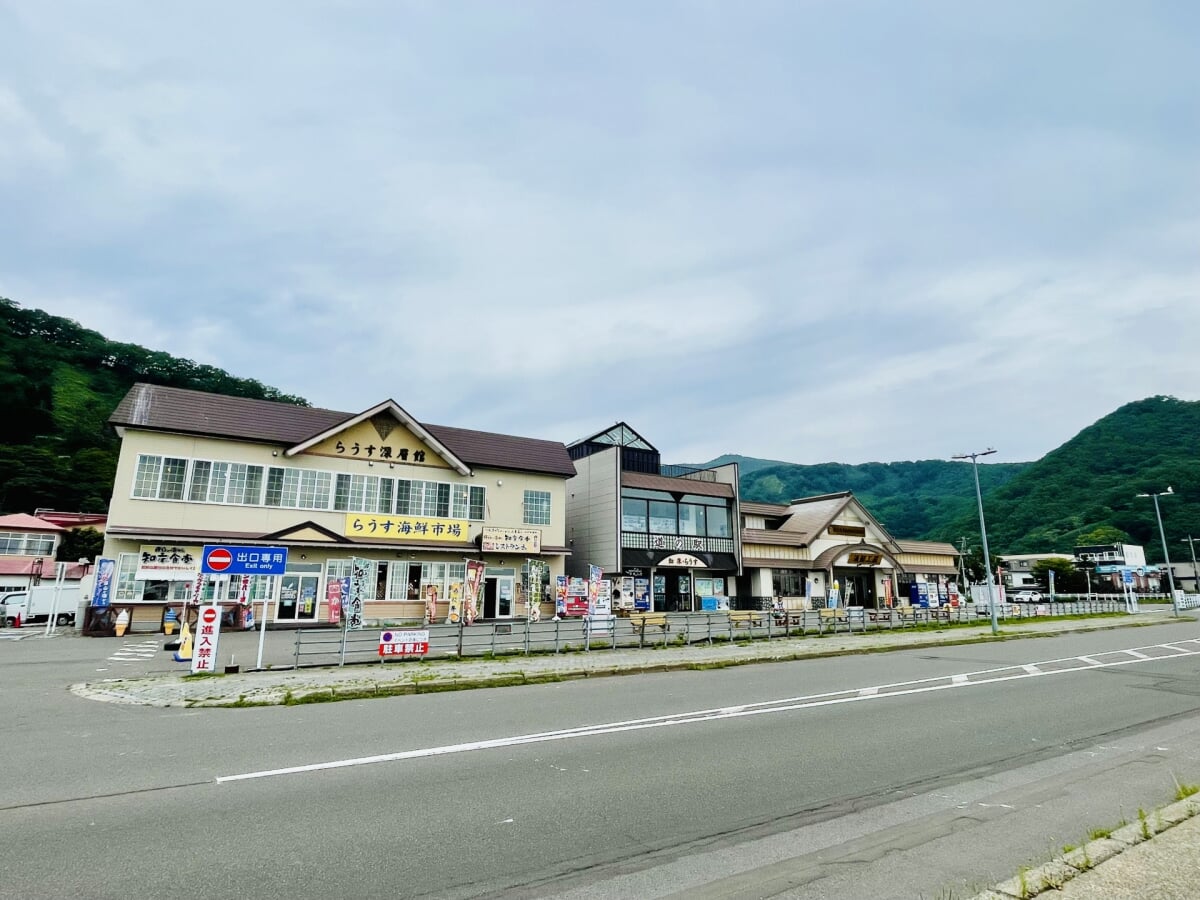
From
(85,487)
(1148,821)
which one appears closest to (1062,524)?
(1148,821)

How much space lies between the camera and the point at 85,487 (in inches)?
2339

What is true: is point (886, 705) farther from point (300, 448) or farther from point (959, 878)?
point (300, 448)

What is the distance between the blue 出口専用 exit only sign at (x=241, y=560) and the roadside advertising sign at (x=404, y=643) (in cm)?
281

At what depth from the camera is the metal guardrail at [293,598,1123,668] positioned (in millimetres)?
16594

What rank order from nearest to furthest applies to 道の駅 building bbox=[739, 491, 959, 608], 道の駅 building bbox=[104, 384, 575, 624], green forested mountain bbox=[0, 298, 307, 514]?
道の駅 building bbox=[104, 384, 575, 624] < 道の駅 building bbox=[739, 491, 959, 608] < green forested mountain bbox=[0, 298, 307, 514]

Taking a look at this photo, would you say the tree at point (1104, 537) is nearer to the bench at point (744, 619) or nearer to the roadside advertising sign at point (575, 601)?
the bench at point (744, 619)

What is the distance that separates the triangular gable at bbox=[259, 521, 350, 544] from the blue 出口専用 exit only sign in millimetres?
13087

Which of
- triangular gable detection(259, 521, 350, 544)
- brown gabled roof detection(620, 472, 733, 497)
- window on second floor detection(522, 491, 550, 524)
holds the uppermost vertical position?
brown gabled roof detection(620, 472, 733, 497)

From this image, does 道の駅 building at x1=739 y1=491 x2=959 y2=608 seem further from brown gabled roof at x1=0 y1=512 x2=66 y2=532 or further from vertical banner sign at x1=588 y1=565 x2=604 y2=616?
brown gabled roof at x1=0 y1=512 x2=66 y2=532

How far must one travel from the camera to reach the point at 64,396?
77.4m

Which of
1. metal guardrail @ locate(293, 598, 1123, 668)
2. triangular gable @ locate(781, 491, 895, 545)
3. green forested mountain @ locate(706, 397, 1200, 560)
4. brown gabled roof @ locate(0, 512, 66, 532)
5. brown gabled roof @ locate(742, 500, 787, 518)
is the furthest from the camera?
green forested mountain @ locate(706, 397, 1200, 560)

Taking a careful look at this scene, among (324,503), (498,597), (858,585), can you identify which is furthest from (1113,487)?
(324,503)

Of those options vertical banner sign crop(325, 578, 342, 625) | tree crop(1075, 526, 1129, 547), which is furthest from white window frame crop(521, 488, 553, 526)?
tree crop(1075, 526, 1129, 547)

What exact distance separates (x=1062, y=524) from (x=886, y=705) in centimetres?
11185
